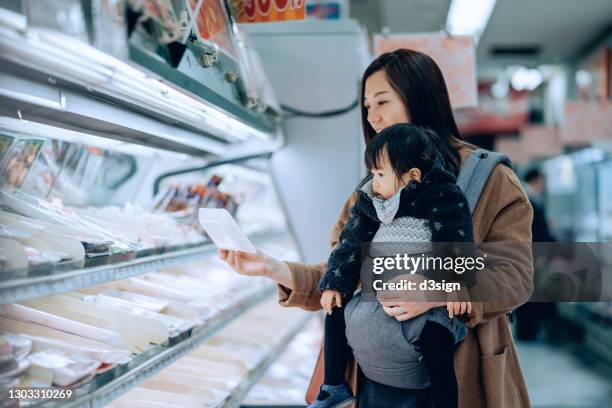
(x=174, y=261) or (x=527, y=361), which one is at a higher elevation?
(x=174, y=261)

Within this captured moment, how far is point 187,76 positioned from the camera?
1596mm

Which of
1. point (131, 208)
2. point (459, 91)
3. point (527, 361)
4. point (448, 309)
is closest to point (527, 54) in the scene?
point (527, 361)

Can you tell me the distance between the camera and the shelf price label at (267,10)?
2.28 m

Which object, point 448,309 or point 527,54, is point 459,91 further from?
point 527,54

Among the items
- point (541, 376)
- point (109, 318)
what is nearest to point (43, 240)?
point (109, 318)

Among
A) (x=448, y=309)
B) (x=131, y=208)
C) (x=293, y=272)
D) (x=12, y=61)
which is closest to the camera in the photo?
(x=12, y=61)

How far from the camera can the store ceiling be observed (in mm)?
7191

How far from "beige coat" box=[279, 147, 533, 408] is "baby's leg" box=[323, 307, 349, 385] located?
32cm

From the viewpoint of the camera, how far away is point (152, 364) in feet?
5.81

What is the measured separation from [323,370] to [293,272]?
31 cm

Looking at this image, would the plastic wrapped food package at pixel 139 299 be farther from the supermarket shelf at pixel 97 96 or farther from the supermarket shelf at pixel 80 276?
the supermarket shelf at pixel 97 96

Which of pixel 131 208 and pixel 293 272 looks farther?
pixel 131 208

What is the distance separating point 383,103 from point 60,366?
43.1 inches

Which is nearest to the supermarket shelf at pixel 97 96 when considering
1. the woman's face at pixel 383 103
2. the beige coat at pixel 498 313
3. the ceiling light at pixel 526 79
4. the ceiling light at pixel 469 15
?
the woman's face at pixel 383 103
